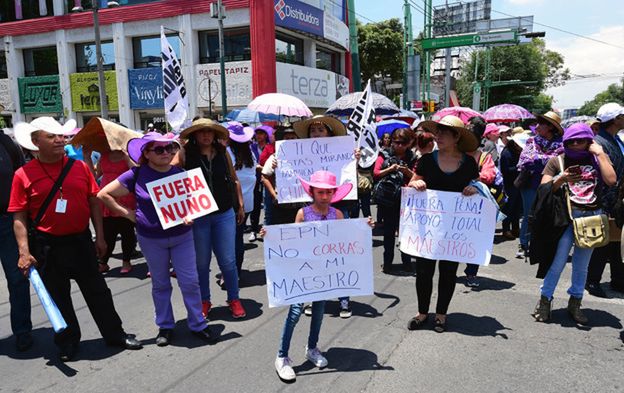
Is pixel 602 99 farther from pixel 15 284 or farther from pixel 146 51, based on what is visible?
pixel 15 284

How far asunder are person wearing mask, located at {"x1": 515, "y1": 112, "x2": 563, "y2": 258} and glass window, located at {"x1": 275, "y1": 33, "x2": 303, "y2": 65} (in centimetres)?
1897

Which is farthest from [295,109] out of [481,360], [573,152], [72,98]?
[72,98]

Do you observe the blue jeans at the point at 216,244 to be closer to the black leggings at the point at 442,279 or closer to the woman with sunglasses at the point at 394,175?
the black leggings at the point at 442,279

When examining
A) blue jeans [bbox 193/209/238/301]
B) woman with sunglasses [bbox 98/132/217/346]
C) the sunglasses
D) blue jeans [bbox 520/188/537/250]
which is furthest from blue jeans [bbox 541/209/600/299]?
the sunglasses

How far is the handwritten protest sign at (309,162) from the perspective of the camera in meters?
4.66

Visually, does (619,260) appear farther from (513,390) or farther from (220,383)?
(220,383)

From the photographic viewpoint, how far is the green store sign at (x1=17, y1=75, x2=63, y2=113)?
2516 cm

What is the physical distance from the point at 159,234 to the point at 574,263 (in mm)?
3765

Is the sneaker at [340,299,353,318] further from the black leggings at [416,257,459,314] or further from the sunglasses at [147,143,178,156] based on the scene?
the sunglasses at [147,143,178,156]

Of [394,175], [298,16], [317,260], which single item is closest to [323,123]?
[394,175]

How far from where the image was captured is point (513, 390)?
3.21 m

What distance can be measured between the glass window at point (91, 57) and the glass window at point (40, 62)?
7.89 ft

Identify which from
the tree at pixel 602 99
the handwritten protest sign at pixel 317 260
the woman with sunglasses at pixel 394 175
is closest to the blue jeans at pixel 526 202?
the woman with sunglasses at pixel 394 175

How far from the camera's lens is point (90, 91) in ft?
79.4
